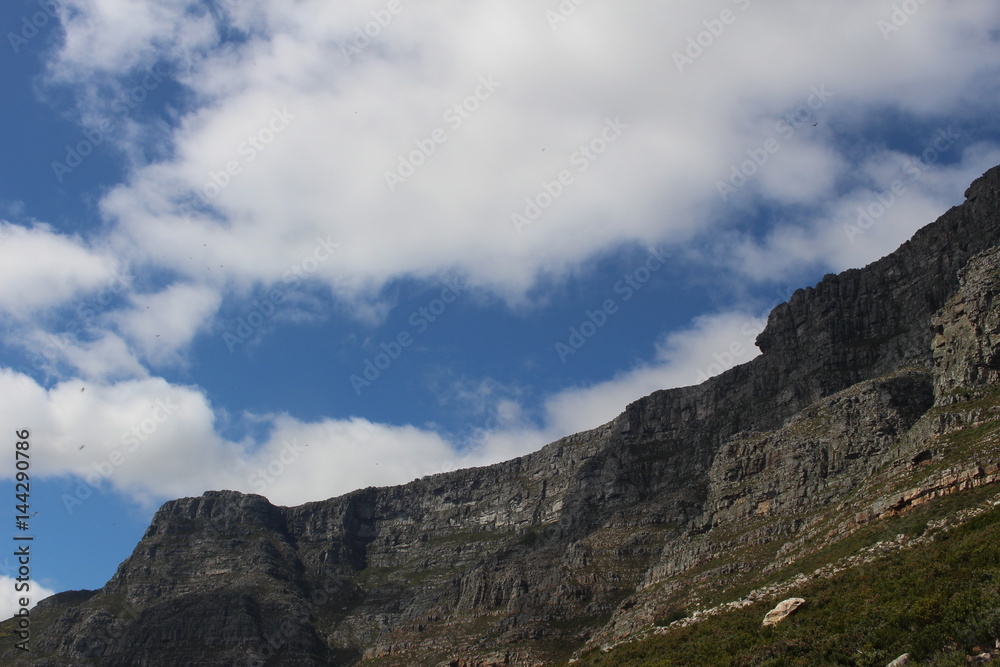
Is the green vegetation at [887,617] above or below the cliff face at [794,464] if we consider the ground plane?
below

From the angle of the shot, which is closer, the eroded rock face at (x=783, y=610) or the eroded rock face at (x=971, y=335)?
the eroded rock face at (x=783, y=610)

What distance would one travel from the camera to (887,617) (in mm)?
69125

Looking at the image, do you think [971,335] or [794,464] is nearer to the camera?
[971,335]

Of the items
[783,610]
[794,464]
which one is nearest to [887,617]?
[783,610]

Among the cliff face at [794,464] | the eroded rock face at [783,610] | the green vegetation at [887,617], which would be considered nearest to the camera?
the green vegetation at [887,617]

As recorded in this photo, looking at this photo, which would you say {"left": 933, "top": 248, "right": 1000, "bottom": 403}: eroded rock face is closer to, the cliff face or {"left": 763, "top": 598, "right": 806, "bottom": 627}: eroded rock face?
the cliff face

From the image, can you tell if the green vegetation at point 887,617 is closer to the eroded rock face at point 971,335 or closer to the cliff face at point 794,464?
the cliff face at point 794,464

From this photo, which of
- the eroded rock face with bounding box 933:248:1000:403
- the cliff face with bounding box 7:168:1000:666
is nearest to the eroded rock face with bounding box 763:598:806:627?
the cliff face with bounding box 7:168:1000:666

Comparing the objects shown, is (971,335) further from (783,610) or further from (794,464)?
(783,610)

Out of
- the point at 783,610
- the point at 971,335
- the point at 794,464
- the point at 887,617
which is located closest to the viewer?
the point at 887,617

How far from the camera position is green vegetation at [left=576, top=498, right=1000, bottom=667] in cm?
6056

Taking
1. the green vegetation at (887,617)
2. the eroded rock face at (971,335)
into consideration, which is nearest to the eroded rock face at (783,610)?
the green vegetation at (887,617)

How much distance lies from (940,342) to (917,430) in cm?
1987

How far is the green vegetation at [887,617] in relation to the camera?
199 feet
